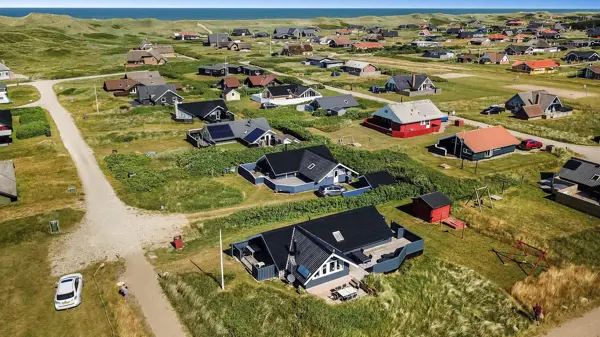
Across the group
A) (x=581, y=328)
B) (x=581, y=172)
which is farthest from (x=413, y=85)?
(x=581, y=328)

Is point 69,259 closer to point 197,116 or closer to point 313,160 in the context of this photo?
point 313,160

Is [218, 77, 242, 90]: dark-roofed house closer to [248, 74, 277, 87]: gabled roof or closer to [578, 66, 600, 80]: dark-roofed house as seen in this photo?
[248, 74, 277, 87]: gabled roof

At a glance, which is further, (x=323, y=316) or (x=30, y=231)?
(x=30, y=231)

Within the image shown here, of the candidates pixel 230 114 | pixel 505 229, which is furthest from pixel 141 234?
pixel 230 114

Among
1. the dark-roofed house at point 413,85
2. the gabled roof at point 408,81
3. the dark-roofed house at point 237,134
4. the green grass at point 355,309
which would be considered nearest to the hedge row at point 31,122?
A: the dark-roofed house at point 237,134

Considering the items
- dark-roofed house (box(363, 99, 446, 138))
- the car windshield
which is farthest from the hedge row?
dark-roofed house (box(363, 99, 446, 138))

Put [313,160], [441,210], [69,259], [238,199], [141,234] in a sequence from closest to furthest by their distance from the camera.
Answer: [69,259], [141,234], [441,210], [238,199], [313,160]

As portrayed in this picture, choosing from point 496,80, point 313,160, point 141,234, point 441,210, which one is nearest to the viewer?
point 141,234
